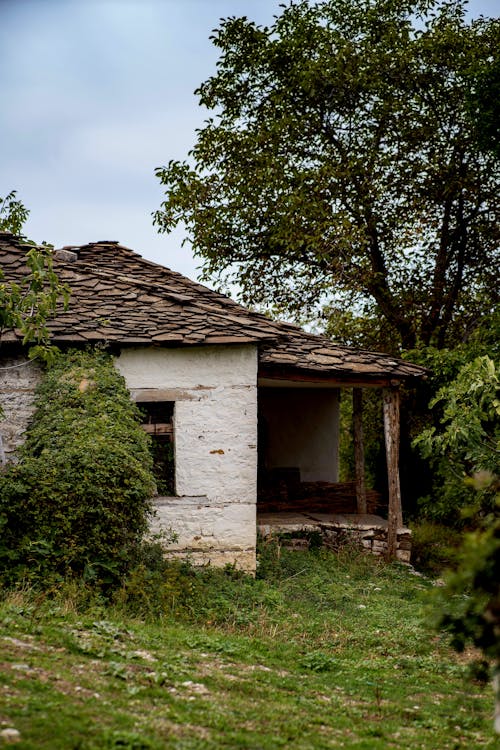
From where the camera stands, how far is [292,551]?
35.1ft

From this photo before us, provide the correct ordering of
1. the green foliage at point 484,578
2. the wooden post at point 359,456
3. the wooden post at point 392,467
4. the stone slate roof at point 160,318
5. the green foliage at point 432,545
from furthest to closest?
the wooden post at point 359,456 < the green foliage at point 432,545 < the wooden post at point 392,467 < the stone slate roof at point 160,318 < the green foliage at point 484,578

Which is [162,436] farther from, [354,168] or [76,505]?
[354,168]

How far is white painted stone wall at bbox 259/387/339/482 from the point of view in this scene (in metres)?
15.1

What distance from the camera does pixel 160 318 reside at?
9656 millimetres

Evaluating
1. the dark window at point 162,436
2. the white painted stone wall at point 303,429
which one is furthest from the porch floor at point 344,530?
the white painted stone wall at point 303,429

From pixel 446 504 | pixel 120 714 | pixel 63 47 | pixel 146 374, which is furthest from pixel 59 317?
pixel 446 504

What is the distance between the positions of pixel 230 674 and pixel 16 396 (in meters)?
5.01

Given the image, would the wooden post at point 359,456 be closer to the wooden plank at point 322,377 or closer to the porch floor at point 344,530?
the porch floor at point 344,530

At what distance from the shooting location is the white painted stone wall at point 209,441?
9.20 meters

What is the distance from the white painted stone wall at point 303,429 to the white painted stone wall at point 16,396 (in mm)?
6857

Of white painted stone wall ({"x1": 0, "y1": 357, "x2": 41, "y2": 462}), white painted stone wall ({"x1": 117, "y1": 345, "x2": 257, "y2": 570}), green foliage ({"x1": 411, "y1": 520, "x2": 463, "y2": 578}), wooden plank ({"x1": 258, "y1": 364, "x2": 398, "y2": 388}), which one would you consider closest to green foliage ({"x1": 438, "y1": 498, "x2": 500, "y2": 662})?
white painted stone wall ({"x1": 117, "y1": 345, "x2": 257, "y2": 570})

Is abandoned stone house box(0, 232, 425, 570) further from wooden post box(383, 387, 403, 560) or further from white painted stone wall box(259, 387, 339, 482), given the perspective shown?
white painted stone wall box(259, 387, 339, 482)

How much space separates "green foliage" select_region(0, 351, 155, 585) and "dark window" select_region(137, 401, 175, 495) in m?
1.55

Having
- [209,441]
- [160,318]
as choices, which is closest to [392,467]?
[209,441]
